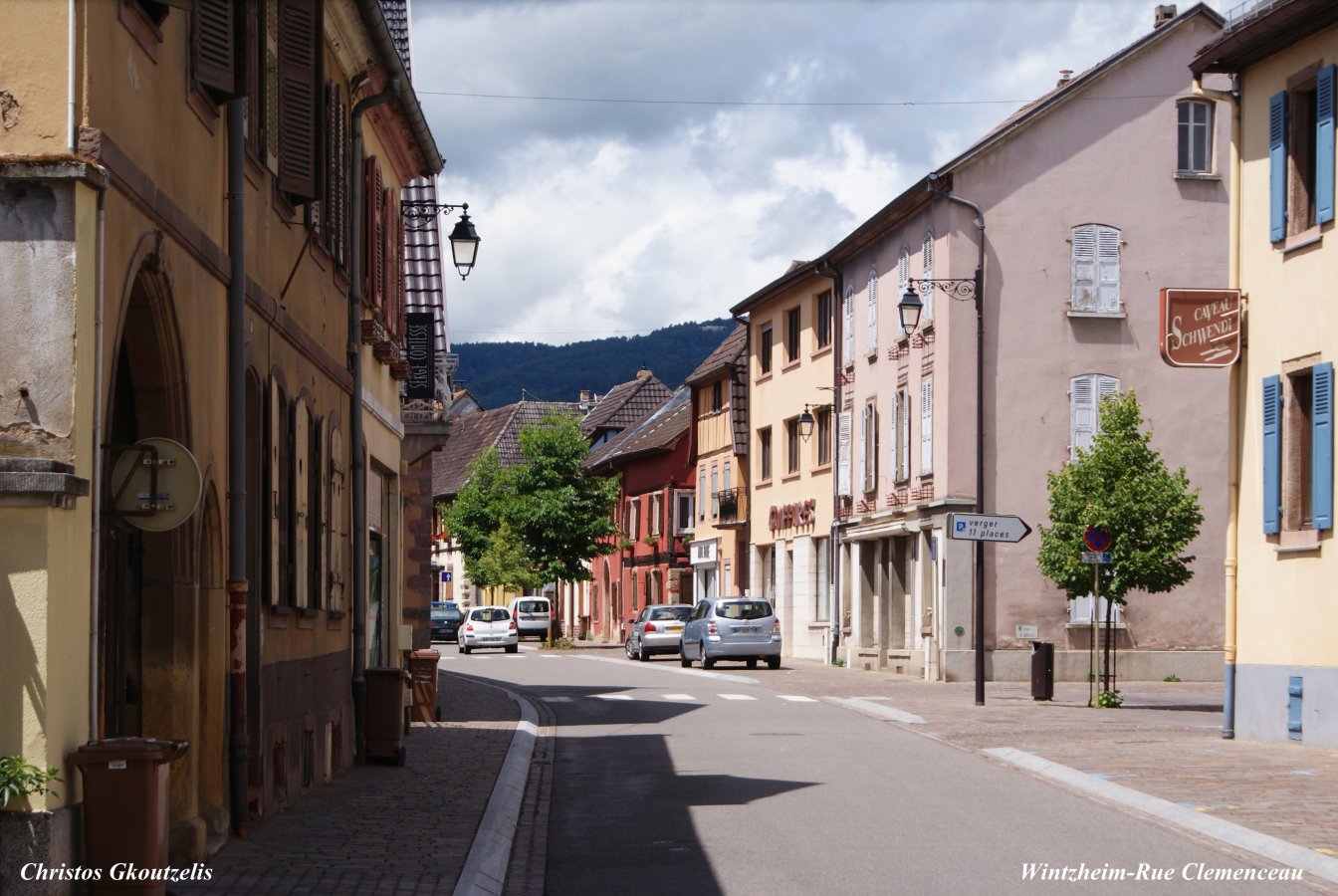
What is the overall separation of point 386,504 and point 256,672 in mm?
10474

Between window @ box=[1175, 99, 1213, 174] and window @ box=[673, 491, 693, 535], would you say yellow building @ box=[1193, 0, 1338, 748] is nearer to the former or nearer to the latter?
window @ box=[1175, 99, 1213, 174]

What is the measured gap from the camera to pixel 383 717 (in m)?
18.5

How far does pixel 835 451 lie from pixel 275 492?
115 ft

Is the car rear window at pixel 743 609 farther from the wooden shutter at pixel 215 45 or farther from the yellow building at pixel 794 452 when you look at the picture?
the wooden shutter at pixel 215 45

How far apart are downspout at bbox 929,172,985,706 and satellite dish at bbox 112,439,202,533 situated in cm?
1955

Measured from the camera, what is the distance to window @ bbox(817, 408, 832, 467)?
48844mm

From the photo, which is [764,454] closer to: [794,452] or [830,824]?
[794,452]

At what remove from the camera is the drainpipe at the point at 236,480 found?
11.9 m

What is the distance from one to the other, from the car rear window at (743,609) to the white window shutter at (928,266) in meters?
8.09

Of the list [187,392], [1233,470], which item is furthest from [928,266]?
[187,392]

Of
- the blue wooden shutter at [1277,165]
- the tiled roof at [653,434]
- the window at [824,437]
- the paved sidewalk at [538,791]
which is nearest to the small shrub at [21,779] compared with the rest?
the paved sidewalk at [538,791]

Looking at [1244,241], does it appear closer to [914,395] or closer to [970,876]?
[970,876]

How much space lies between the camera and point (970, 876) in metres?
10.8

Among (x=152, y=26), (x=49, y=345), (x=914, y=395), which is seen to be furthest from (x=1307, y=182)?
(x=914, y=395)
